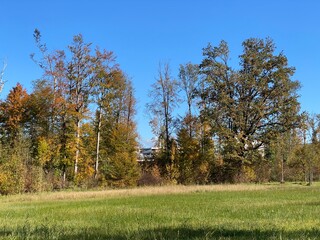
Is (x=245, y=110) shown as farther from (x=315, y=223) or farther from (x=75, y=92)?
(x=315, y=223)

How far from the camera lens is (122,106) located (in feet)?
209

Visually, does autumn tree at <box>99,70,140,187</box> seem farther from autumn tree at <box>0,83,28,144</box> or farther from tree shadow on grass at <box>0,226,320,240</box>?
tree shadow on grass at <box>0,226,320,240</box>

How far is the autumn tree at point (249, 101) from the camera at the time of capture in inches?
2096

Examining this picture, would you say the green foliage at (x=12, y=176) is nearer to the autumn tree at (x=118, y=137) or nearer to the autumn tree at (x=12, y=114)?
the autumn tree at (x=12, y=114)

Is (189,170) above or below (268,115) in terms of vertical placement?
below

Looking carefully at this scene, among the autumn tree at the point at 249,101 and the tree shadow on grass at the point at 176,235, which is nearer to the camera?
the tree shadow on grass at the point at 176,235

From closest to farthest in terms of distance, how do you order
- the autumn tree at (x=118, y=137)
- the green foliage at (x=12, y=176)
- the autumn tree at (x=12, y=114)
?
the green foliage at (x=12, y=176), the autumn tree at (x=12, y=114), the autumn tree at (x=118, y=137)

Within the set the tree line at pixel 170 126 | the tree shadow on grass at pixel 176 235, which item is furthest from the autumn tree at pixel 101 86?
the tree shadow on grass at pixel 176 235

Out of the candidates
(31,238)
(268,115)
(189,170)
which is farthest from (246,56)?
(31,238)

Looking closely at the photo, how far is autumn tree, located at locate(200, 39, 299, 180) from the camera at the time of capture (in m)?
53.2

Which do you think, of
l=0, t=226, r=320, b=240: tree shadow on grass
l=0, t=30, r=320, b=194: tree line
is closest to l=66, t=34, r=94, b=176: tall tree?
l=0, t=30, r=320, b=194: tree line

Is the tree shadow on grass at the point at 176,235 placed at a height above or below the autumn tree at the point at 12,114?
below

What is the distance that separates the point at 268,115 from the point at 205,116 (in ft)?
27.6

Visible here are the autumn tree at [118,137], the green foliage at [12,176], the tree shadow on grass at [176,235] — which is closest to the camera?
the tree shadow on grass at [176,235]
